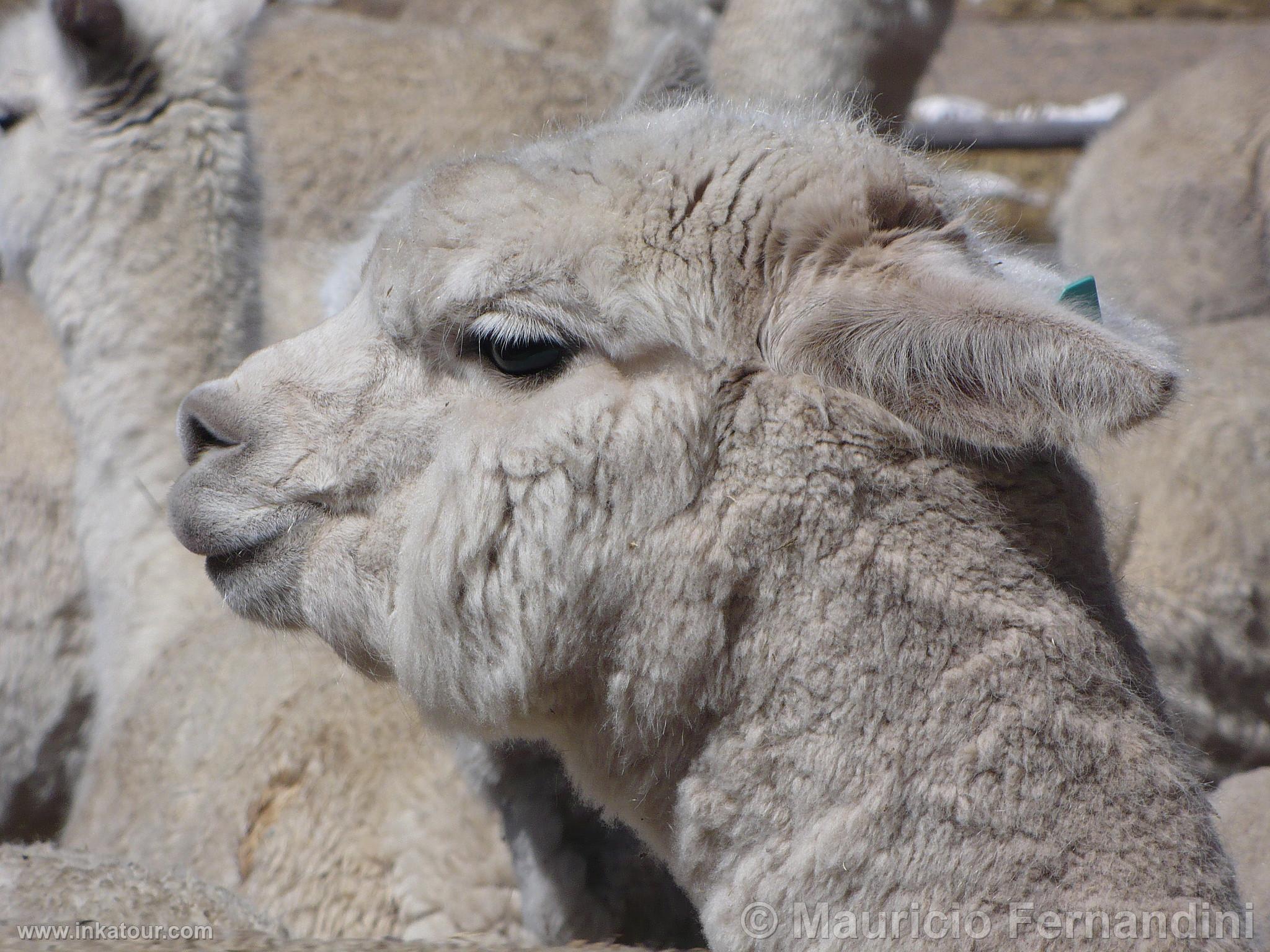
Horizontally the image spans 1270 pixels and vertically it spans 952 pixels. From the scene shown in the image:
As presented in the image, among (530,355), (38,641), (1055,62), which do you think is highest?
(530,355)

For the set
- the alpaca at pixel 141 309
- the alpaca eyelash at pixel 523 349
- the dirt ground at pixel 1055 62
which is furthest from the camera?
the dirt ground at pixel 1055 62

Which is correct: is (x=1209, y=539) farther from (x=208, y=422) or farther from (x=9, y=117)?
(x=9, y=117)

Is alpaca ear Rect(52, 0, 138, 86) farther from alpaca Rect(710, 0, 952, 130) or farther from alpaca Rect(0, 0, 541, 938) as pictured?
alpaca Rect(710, 0, 952, 130)

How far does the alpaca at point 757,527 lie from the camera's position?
5.38ft

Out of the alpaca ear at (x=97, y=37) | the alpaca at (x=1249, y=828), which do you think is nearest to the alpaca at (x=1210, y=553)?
the alpaca at (x=1249, y=828)

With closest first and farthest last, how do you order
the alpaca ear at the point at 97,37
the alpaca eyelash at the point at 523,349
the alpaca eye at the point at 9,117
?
the alpaca eyelash at the point at 523,349
the alpaca ear at the point at 97,37
the alpaca eye at the point at 9,117

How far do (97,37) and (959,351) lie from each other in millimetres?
2855

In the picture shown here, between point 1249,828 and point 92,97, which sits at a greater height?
point 92,97

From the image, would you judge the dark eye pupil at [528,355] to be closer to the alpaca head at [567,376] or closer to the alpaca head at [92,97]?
the alpaca head at [567,376]

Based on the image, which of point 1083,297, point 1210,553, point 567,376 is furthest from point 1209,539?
point 567,376

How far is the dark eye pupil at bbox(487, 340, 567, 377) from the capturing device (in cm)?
179

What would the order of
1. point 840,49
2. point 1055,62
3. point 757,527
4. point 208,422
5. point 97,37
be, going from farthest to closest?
point 1055,62 → point 840,49 → point 97,37 → point 208,422 → point 757,527

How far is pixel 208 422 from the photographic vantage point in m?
1.96

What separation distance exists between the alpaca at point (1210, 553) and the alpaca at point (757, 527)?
177cm
